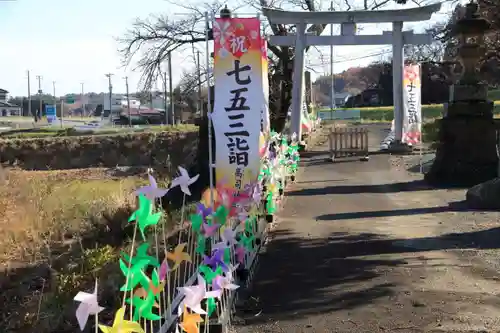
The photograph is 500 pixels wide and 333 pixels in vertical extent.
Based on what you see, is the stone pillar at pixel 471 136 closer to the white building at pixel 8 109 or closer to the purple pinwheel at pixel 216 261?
the purple pinwheel at pixel 216 261

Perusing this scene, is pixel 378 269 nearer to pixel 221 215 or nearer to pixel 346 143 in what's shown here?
pixel 221 215

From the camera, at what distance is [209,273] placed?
4.61 meters

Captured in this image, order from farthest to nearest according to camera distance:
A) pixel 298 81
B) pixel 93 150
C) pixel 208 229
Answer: pixel 93 150
pixel 298 81
pixel 208 229

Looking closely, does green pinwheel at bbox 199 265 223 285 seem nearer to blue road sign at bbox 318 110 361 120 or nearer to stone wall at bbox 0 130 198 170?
stone wall at bbox 0 130 198 170

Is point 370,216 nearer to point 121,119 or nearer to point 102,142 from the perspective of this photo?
point 102,142

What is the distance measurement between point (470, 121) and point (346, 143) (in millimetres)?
8491

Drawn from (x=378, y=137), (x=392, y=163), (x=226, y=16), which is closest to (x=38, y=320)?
(x=226, y=16)

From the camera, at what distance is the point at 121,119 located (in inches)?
2729

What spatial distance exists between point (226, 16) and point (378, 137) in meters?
24.7

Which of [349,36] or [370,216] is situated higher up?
[349,36]

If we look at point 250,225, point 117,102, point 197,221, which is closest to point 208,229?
point 197,221

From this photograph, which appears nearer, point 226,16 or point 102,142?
point 226,16

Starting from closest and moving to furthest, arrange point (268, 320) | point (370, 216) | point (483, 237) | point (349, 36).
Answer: point (268, 320), point (483, 237), point (370, 216), point (349, 36)

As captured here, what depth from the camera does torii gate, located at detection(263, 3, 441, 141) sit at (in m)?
22.1
